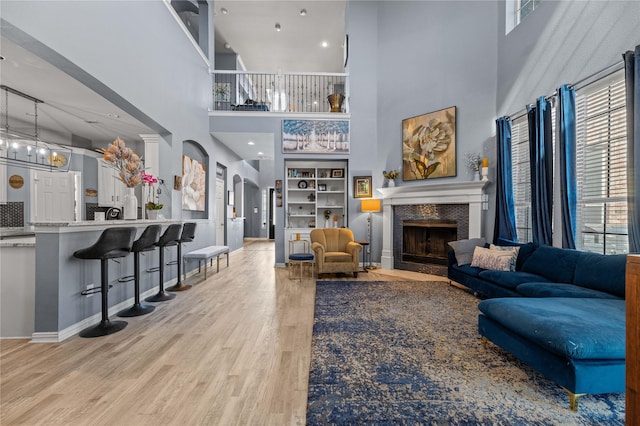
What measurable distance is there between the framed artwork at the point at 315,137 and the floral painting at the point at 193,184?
1.86 metres

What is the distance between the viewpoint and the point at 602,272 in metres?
2.65

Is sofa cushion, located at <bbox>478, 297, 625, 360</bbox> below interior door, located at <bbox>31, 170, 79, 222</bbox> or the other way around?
below

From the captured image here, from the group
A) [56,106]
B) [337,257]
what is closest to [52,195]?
[56,106]

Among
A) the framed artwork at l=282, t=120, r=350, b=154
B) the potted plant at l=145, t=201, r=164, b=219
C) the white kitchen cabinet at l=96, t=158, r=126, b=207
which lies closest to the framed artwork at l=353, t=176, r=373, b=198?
the framed artwork at l=282, t=120, r=350, b=154

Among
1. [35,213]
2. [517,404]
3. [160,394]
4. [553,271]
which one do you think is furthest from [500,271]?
[35,213]

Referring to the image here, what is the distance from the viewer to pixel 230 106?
6.84 meters

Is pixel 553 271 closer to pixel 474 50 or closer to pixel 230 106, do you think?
pixel 474 50

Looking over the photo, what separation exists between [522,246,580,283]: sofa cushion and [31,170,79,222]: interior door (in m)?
8.23

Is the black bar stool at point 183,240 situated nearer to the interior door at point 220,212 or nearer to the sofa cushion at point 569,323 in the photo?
the interior door at point 220,212

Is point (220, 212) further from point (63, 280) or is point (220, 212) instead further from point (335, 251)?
point (63, 280)

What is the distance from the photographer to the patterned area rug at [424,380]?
161 centimetres

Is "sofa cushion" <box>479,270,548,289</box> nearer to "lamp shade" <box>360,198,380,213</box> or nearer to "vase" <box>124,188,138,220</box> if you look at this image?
"lamp shade" <box>360,198,380,213</box>

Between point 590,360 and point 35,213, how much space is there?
28.7 feet

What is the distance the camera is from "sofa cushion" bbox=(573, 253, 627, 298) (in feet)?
8.18
